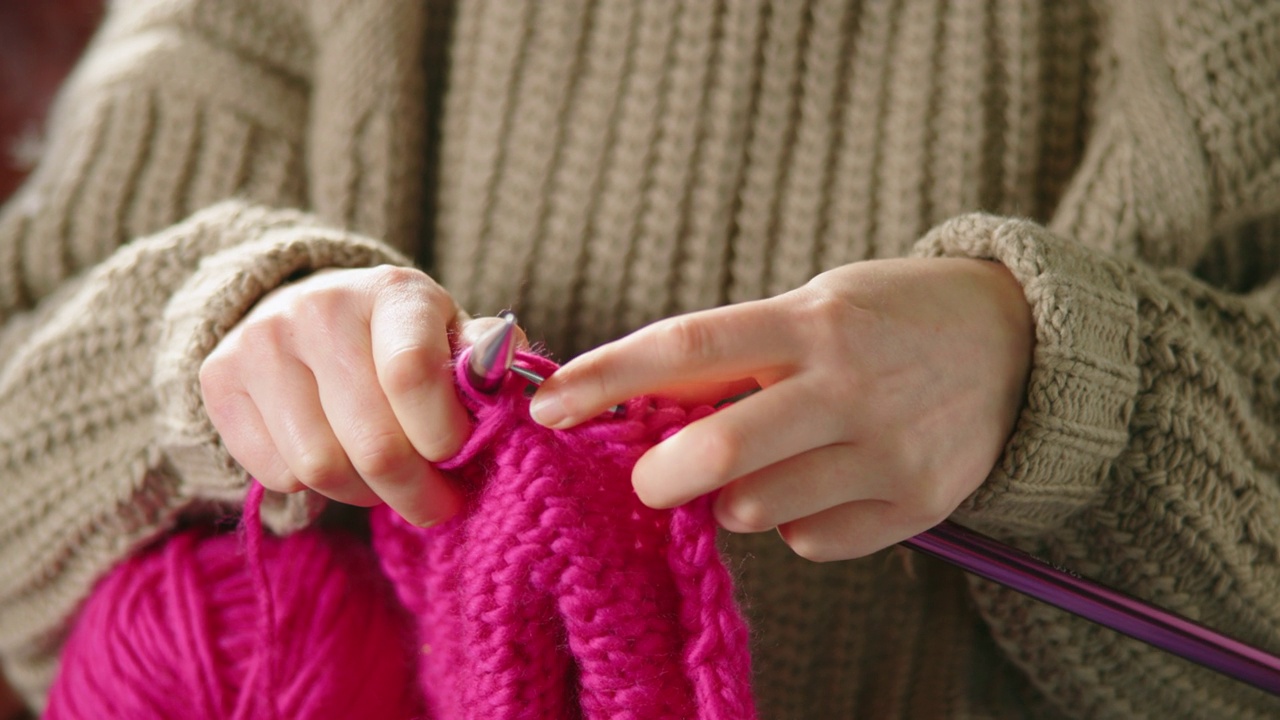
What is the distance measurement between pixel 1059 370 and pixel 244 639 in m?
0.54

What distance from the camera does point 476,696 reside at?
1.58 feet

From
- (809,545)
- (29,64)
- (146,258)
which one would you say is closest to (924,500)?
(809,545)

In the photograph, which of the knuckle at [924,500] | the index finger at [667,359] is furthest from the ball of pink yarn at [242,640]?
the knuckle at [924,500]

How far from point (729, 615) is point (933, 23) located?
51 cm

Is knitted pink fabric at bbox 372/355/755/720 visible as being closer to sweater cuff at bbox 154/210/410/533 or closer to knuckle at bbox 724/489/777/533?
knuckle at bbox 724/489/777/533

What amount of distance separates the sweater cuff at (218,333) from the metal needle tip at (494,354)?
0.21 metres

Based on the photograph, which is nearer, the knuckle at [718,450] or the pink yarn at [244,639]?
the knuckle at [718,450]

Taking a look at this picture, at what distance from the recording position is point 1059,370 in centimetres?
51

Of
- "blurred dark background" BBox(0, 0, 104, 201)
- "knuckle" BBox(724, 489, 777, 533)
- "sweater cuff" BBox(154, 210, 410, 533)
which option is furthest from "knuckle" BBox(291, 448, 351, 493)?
"blurred dark background" BBox(0, 0, 104, 201)

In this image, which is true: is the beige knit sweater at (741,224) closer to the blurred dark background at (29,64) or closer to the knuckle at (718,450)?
the knuckle at (718,450)

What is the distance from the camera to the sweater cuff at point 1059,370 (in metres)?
0.51

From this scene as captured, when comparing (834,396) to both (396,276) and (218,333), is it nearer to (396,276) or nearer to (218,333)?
(396,276)

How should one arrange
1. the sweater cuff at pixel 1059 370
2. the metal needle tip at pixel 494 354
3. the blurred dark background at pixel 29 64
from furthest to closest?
the blurred dark background at pixel 29 64 → the sweater cuff at pixel 1059 370 → the metal needle tip at pixel 494 354

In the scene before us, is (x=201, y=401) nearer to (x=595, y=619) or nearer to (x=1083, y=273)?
(x=595, y=619)
